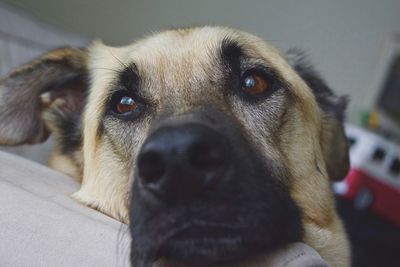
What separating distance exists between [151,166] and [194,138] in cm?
9

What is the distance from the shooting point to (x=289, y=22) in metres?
3.99

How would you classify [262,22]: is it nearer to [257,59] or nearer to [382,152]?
[382,152]

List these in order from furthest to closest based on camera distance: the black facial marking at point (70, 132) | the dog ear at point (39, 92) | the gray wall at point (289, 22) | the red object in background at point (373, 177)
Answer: the red object in background at point (373, 177), the gray wall at point (289, 22), the black facial marking at point (70, 132), the dog ear at point (39, 92)

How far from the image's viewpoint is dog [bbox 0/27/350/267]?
0.68 m

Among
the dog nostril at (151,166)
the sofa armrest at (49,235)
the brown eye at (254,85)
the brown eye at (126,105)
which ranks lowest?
the sofa armrest at (49,235)

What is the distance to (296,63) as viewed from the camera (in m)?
1.47

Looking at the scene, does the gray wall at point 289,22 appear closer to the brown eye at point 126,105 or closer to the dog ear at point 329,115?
the dog ear at point 329,115

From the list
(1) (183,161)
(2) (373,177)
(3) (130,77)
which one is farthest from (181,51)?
(2) (373,177)

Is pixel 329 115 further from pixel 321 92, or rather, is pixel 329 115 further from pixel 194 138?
pixel 194 138

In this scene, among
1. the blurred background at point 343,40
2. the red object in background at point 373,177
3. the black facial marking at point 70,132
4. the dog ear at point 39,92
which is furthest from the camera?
the red object in background at point 373,177

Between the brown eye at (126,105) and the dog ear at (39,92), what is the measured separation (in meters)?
0.31

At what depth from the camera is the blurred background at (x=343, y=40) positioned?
9.45 feet

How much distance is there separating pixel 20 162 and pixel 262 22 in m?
3.18

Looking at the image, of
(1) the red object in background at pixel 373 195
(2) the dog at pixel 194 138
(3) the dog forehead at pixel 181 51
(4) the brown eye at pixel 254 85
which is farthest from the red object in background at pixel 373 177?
(4) the brown eye at pixel 254 85
